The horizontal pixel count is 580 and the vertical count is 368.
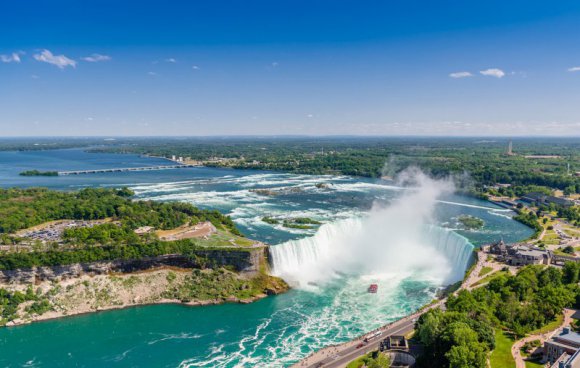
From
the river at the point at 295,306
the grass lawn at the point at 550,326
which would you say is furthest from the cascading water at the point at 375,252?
the grass lawn at the point at 550,326

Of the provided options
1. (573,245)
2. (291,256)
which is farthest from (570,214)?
(291,256)

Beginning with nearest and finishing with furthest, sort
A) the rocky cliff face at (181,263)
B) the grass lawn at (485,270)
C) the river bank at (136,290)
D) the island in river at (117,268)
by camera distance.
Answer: the river bank at (136,290) → the island in river at (117,268) → the rocky cliff face at (181,263) → the grass lawn at (485,270)

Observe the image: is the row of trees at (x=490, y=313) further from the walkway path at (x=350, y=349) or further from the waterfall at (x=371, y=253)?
the waterfall at (x=371, y=253)

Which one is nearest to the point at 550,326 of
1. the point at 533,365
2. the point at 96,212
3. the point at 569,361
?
the point at 533,365

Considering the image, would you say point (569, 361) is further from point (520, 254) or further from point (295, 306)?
point (520, 254)

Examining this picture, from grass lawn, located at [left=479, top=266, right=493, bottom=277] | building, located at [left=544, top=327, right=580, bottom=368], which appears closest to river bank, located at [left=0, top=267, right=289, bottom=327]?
grass lawn, located at [left=479, top=266, right=493, bottom=277]

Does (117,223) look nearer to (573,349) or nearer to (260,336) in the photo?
(260,336)
